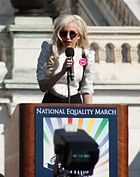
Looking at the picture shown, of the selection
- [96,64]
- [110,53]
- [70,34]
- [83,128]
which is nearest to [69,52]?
[70,34]

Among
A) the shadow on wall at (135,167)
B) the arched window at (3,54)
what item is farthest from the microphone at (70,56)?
the arched window at (3,54)

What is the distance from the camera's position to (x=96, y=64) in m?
14.3

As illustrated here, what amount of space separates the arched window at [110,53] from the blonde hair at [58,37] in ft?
19.8

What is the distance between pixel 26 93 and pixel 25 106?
621 cm

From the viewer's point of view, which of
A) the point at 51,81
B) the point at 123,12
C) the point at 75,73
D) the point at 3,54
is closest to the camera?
the point at 51,81

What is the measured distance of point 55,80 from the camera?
812cm

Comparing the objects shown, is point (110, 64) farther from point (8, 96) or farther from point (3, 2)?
point (3, 2)

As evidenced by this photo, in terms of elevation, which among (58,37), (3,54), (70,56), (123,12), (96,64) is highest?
(123,12)

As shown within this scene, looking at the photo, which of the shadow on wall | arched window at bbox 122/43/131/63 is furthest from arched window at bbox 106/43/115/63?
the shadow on wall

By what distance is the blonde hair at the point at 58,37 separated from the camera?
820cm

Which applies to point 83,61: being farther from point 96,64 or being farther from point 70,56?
point 96,64

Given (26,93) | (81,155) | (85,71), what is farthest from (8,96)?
(81,155)

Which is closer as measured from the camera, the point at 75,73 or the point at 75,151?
the point at 75,151

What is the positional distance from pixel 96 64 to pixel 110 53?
0.24 metres
